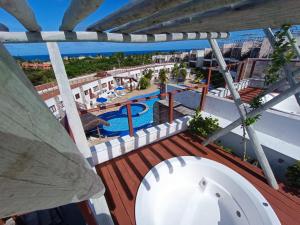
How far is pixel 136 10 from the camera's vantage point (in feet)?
3.50

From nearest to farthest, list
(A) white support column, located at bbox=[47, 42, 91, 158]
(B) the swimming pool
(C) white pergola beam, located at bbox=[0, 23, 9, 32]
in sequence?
1. (C) white pergola beam, located at bbox=[0, 23, 9, 32]
2. (A) white support column, located at bbox=[47, 42, 91, 158]
3. (B) the swimming pool

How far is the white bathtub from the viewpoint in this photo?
2.70 meters

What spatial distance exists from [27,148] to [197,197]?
147 inches

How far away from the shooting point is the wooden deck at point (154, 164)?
265cm

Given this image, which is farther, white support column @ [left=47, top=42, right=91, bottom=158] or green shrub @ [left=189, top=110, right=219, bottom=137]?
green shrub @ [left=189, top=110, right=219, bottom=137]

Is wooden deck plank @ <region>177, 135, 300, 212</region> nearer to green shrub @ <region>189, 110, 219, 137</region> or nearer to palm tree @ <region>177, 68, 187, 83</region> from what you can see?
green shrub @ <region>189, 110, 219, 137</region>

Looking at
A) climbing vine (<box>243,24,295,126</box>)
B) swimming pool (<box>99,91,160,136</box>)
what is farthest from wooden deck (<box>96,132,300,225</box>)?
swimming pool (<box>99,91,160,136</box>)

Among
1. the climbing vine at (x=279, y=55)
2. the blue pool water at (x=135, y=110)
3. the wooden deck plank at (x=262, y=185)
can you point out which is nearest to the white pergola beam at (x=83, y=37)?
the climbing vine at (x=279, y=55)

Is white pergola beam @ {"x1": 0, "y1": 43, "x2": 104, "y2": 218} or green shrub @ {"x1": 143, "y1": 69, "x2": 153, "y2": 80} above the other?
white pergola beam @ {"x1": 0, "y1": 43, "x2": 104, "y2": 218}

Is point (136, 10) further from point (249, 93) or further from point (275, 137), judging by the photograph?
point (249, 93)

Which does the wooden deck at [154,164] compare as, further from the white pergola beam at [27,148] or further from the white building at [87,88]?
the white building at [87,88]

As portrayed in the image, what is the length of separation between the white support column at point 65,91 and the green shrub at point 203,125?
3.06 m

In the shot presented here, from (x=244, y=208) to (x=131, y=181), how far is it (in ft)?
6.84

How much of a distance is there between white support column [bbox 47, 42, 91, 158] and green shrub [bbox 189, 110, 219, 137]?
3.06 meters
